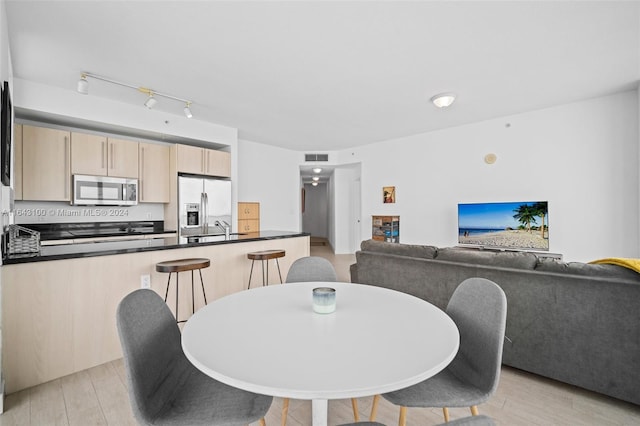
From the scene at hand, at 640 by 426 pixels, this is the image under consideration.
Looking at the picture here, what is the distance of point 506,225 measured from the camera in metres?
4.50

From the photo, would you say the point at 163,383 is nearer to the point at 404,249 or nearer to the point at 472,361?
the point at 472,361

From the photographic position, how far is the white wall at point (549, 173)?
3820 millimetres

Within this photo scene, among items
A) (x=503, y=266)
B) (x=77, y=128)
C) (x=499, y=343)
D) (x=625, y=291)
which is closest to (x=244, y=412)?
(x=499, y=343)

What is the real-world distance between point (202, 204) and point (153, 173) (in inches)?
31.9

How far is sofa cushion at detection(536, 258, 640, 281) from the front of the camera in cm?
181

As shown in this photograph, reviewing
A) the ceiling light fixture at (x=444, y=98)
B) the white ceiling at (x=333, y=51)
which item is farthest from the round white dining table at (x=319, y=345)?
the ceiling light fixture at (x=444, y=98)

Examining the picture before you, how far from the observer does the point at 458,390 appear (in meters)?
1.21

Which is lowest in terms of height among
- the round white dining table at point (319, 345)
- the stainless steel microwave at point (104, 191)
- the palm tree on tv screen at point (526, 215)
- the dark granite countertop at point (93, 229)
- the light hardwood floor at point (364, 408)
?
the light hardwood floor at point (364, 408)

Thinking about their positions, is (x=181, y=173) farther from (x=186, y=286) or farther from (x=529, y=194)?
(x=529, y=194)

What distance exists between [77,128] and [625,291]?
5875 mm

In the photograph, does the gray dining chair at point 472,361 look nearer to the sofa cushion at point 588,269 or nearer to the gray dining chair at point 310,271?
the gray dining chair at point 310,271

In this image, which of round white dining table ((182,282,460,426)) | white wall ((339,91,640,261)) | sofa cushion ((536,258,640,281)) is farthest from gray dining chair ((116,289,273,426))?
white wall ((339,91,640,261))

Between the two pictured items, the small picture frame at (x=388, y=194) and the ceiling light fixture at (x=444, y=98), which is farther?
the small picture frame at (x=388, y=194)

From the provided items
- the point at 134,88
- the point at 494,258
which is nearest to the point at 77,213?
the point at 134,88
